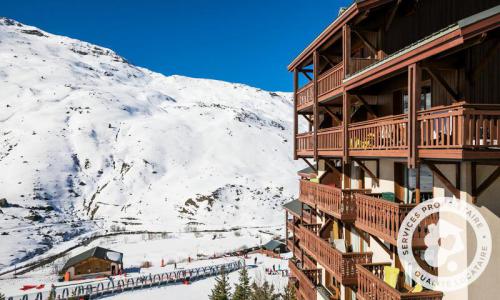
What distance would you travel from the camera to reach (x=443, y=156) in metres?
6.83

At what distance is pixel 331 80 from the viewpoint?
13.4 metres

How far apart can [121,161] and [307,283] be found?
84254 millimetres

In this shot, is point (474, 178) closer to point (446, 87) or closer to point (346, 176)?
point (446, 87)

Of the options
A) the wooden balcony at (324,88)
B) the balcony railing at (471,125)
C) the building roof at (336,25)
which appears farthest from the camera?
the wooden balcony at (324,88)

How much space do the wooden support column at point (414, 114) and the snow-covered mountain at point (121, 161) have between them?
182ft

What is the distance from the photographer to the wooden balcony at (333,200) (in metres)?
11.1

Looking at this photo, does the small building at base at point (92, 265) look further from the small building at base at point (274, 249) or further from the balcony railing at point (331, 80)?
the balcony railing at point (331, 80)

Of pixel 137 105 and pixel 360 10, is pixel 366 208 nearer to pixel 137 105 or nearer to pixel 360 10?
pixel 360 10

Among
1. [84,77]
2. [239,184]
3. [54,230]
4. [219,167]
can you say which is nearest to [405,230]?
[54,230]

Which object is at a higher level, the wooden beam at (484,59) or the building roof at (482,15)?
the building roof at (482,15)

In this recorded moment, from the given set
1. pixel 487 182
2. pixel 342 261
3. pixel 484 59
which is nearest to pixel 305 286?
pixel 342 261

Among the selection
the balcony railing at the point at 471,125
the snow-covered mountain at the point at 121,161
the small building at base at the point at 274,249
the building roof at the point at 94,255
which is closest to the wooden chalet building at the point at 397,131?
the balcony railing at the point at 471,125

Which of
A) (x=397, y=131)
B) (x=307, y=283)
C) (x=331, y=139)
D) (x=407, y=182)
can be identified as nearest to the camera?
(x=397, y=131)

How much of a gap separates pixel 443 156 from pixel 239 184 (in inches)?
2779
